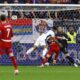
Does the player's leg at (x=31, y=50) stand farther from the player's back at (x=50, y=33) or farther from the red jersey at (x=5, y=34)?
the red jersey at (x=5, y=34)

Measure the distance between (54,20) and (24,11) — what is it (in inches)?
52.6

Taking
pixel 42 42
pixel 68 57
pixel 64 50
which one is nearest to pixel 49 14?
pixel 42 42

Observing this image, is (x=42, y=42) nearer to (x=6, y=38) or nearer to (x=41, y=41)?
(x=41, y=41)

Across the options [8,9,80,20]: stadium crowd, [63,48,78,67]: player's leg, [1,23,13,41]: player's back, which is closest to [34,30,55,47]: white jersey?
[8,9,80,20]: stadium crowd

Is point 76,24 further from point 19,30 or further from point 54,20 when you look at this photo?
point 19,30

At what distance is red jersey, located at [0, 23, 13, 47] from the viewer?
15695 millimetres

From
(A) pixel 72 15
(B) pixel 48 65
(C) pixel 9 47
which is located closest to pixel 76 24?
(A) pixel 72 15

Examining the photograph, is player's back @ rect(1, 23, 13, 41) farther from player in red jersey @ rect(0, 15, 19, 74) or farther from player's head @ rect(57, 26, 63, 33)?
player's head @ rect(57, 26, 63, 33)
